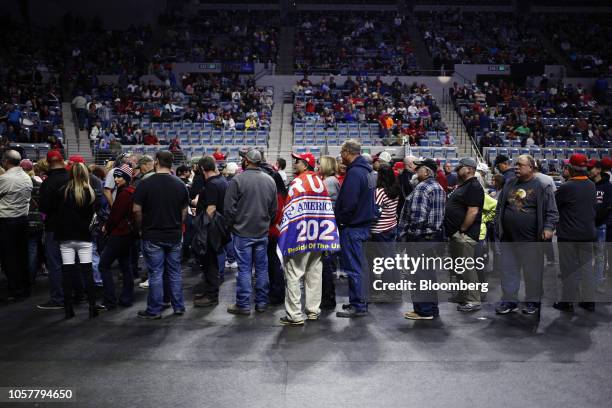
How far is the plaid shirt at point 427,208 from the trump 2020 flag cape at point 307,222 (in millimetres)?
889

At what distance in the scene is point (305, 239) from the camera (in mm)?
6527

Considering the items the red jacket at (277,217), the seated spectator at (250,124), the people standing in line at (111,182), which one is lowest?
the red jacket at (277,217)

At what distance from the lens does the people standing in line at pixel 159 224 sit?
21.8 ft

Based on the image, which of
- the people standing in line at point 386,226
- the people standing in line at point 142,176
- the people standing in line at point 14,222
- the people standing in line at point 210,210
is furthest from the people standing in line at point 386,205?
the people standing in line at point 14,222

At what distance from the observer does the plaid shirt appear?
265 inches

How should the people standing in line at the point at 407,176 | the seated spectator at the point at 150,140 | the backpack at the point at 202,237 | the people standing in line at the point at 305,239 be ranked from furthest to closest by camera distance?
the seated spectator at the point at 150,140, the people standing in line at the point at 407,176, the backpack at the point at 202,237, the people standing in line at the point at 305,239

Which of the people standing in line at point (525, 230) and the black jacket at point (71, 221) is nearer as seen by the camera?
the black jacket at point (71, 221)

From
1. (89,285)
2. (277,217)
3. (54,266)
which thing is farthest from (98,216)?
(277,217)

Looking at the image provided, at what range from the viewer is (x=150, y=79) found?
86.4 ft

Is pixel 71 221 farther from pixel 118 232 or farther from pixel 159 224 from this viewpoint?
pixel 159 224

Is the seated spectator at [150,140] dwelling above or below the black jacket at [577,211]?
above

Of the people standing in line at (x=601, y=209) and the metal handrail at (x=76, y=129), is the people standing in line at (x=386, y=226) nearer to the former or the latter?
the people standing in line at (x=601, y=209)

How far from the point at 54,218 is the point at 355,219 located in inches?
128

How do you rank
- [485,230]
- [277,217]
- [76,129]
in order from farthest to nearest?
[76,129] → [485,230] → [277,217]
